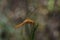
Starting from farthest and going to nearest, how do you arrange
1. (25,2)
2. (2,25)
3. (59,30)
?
1. (25,2)
2. (59,30)
3. (2,25)

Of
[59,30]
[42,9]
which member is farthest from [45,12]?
[59,30]

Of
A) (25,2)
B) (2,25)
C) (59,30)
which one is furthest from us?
(25,2)

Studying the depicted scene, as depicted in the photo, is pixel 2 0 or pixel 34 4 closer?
pixel 34 4

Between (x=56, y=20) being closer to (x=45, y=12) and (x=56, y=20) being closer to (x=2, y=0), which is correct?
(x=45, y=12)

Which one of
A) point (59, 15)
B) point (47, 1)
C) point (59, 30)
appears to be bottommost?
point (59, 30)

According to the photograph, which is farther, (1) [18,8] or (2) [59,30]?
(1) [18,8]

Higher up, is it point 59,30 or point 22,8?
point 22,8

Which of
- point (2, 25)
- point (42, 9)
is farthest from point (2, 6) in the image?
point (2, 25)

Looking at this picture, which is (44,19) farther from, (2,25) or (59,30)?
(2,25)

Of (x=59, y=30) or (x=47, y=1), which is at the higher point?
(x=47, y=1)
